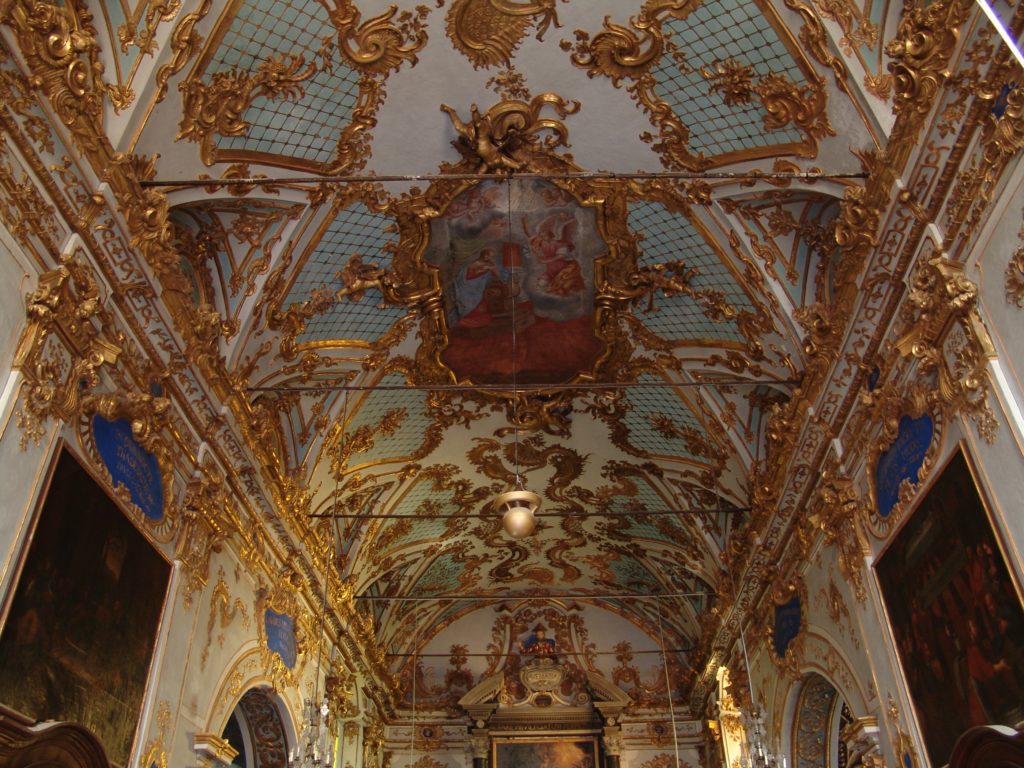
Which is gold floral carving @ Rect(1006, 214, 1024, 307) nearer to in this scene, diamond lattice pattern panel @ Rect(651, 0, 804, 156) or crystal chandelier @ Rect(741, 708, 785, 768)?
diamond lattice pattern panel @ Rect(651, 0, 804, 156)

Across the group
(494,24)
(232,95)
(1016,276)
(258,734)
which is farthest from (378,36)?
(258,734)

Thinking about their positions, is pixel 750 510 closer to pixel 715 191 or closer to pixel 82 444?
pixel 715 191

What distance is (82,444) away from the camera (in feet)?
22.8

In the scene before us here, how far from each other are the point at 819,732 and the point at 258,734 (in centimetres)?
781

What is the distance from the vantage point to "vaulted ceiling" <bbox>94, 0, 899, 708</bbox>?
7887 millimetres

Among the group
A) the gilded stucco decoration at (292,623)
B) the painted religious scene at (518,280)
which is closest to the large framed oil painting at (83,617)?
the gilded stucco decoration at (292,623)

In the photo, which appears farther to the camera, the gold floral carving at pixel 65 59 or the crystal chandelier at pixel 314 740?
the crystal chandelier at pixel 314 740

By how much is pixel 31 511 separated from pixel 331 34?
506 centimetres

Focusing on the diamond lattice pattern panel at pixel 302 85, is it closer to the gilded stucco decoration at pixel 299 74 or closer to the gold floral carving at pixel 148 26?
the gilded stucco decoration at pixel 299 74

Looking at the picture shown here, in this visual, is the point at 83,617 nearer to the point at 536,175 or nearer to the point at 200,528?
the point at 200,528

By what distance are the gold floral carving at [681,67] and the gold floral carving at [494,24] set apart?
40cm

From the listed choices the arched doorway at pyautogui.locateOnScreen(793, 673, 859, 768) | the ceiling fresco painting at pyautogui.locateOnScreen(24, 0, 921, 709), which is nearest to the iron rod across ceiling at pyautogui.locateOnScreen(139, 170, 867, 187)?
the ceiling fresco painting at pyautogui.locateOnScreen(24, 0, 921, 709)

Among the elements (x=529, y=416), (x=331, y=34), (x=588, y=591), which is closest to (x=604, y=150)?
(x=331, y=34)

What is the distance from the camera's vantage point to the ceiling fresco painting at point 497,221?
790 cm
